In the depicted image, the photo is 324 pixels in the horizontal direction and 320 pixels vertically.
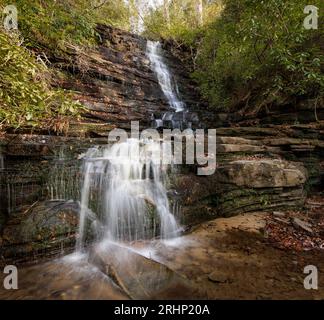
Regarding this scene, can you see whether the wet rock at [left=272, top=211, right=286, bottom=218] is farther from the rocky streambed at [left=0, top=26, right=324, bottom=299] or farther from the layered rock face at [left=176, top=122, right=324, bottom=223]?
the layered rock face at [left=176, top=122, right=324, bottom=223]

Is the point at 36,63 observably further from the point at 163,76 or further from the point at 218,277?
the point at 163,76

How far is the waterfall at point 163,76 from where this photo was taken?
1075cm

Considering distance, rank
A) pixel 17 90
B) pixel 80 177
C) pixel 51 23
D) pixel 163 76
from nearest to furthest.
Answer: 1. pixel 17 90
2. pixel 80 177
3. pixel 51 23
4. pixel 163 76

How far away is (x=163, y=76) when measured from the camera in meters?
11.9

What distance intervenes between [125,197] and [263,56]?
6.98 m

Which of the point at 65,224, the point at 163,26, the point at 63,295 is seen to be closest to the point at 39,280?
the point at 63,295

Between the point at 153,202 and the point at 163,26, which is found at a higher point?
the point at 163,26

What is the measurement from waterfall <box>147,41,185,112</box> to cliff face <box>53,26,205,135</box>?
309 mm

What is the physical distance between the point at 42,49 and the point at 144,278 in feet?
25.3

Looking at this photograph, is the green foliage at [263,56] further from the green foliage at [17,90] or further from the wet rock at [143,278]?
the wet rock at [143,278]

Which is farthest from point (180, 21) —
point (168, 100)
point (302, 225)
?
point (302, 225)

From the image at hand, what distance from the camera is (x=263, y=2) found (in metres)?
6.18

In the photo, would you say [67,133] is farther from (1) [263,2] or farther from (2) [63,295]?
(1) [263,2]
